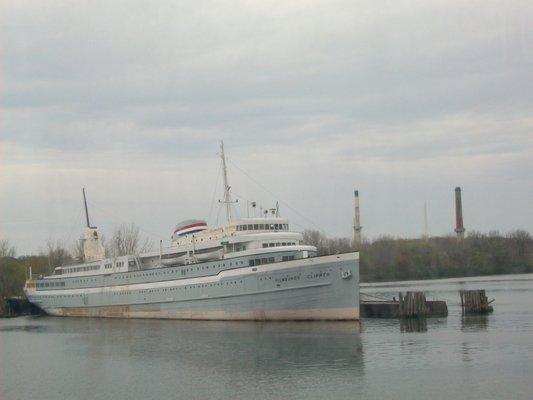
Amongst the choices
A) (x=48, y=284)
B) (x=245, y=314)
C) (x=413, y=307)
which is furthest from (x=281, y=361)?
(x=48, y=284)

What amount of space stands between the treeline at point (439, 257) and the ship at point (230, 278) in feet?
189

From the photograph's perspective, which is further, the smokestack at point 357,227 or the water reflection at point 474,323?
the smokestack at point 357,227

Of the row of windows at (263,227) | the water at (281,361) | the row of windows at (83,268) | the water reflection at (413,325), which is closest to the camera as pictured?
the water at (281,361)


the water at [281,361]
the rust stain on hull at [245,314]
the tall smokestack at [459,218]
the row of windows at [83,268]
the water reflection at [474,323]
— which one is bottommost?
the water at [281,361]

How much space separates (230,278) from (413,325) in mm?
11172

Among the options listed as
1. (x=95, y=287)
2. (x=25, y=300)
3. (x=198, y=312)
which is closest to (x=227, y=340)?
(x=198, y=312)

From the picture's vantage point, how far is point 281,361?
30.5 meters

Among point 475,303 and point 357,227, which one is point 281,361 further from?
point 357,227

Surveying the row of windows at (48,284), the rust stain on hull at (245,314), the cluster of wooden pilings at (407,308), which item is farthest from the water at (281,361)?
the row of windows at (48,284)

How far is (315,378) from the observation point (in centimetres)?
2656

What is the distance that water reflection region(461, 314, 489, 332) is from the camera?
39.2 meters

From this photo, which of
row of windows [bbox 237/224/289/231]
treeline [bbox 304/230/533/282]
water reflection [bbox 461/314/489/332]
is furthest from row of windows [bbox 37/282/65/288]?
treeline [bbox 304/230/533/282]

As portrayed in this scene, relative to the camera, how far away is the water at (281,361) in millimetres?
25062

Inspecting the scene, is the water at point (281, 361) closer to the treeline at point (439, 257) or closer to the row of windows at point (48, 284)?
the row of windows at point (48, 284)
